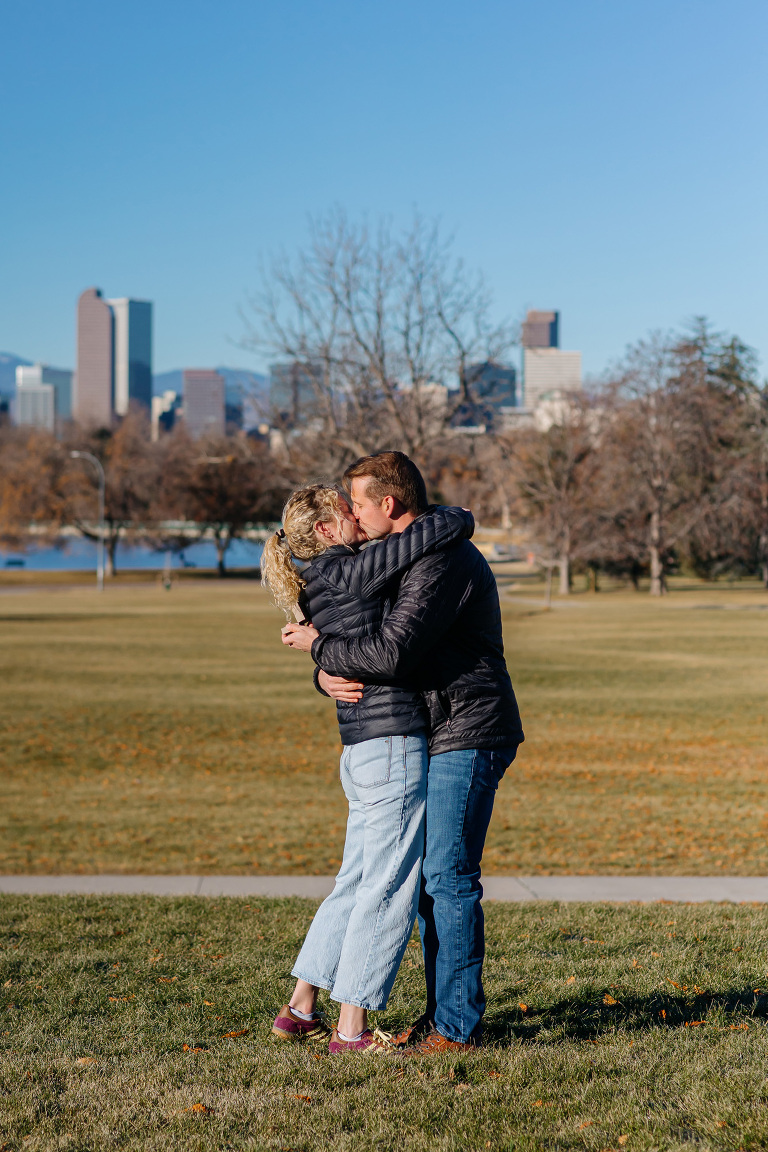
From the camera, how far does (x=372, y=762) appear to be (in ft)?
11.6

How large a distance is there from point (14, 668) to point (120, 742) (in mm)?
9144

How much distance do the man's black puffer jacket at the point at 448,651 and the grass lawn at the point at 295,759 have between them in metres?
5.55

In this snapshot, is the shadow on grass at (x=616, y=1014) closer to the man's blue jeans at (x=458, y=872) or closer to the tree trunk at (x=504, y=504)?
the man's blue jeans at (x=458, y=872)

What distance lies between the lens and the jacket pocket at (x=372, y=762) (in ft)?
11.5

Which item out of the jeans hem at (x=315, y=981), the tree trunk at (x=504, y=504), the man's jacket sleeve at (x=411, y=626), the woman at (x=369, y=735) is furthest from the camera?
the tree trunk at (x=504, y=504)

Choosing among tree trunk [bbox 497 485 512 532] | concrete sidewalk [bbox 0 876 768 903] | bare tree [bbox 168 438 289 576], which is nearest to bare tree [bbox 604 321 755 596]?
tree trunk [bbox 497 485 512 532]

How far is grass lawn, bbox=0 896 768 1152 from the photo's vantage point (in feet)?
9.86

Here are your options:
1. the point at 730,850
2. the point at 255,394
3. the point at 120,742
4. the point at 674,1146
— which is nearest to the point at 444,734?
the point at 674,1146

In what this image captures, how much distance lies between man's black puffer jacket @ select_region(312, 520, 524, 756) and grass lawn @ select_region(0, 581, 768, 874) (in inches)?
218

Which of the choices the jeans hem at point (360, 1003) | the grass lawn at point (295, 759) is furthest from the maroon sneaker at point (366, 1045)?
the grass lawn at point (295, 759)

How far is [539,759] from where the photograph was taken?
13953 mm

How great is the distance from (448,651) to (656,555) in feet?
172

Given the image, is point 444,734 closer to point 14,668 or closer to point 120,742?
point 120,742

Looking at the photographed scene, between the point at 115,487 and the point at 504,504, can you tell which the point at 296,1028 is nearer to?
the point at 504,504
